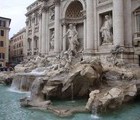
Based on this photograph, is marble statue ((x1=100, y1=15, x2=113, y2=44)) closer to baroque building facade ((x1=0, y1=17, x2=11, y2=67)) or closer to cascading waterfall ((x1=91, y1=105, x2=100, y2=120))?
cascading waterfall ((x1=91, y1=105, x2=100, y2=120))

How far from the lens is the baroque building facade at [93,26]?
70.1 feet

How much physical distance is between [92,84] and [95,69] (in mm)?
1011

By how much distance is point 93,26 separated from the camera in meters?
24.4

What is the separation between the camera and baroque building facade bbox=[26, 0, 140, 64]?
21375 mm

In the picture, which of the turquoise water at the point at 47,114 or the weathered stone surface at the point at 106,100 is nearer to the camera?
the turquoise water at the point at 47,114

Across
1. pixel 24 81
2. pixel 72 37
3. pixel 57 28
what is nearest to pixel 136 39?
pixel 72 37

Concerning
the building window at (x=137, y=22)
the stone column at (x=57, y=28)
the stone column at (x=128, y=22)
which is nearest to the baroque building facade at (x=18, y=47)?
the stone column at (x=57, y=28)

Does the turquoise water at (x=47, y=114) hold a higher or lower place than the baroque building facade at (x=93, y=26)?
lower

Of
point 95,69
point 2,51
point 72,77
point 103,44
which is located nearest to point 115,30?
point 103,44

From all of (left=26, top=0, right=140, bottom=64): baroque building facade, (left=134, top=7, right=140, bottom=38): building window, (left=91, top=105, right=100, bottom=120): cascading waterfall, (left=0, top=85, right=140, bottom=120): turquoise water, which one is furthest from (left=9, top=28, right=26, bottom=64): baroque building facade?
(left=91, top=105, right=100, bottom=120): cascading waterfall

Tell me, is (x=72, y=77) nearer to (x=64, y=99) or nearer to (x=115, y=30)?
(x=64, y=99)

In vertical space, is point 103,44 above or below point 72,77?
above

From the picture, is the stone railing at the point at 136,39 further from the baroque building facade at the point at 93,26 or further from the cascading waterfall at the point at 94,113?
the cascading waterfall at the point at 94,113

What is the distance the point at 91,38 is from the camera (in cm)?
2431
